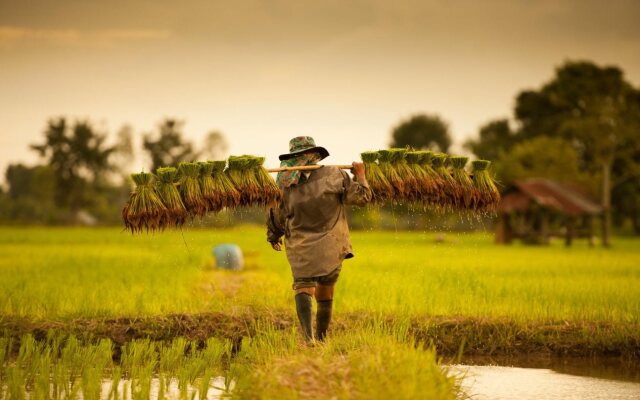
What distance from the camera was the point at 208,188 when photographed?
6340mm

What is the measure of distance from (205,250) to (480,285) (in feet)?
36.2

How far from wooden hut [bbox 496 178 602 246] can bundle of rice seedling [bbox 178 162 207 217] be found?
83.8 ft

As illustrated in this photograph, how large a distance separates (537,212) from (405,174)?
2616 centimetres

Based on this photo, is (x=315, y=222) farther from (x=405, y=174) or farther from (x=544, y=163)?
(x=544, y=163)

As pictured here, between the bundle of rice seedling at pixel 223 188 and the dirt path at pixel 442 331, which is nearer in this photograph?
the bundle of rice seedling at pixel 223 188

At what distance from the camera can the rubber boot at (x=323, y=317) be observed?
243 inches

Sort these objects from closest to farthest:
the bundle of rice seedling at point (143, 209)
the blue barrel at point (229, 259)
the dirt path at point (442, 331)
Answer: the bundle of rice seedling at point (143, 209) → the dirt path at point (442, 331) → the blue barrel at point (229, 259)

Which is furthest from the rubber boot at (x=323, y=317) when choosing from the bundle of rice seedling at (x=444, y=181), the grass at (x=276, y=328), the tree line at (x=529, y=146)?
the tree line at (x=529, y=146)

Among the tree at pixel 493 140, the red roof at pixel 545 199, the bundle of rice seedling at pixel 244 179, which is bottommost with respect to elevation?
the red roof at pixel 545 199

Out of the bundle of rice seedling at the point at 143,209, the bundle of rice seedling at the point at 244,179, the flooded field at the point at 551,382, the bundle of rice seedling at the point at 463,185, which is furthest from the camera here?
the bundle of rice seedling at the point at 463,185

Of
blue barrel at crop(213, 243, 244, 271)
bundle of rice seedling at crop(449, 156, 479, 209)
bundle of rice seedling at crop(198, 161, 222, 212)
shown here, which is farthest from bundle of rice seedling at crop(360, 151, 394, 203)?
blue barrel at crop(213, 243, 244, 271)

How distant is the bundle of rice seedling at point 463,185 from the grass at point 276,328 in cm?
109

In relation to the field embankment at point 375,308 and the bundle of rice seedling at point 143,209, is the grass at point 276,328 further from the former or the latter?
the bundle of rice seedling at point 143,209

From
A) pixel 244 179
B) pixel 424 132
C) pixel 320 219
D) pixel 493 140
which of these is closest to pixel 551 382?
pixel 320 219
